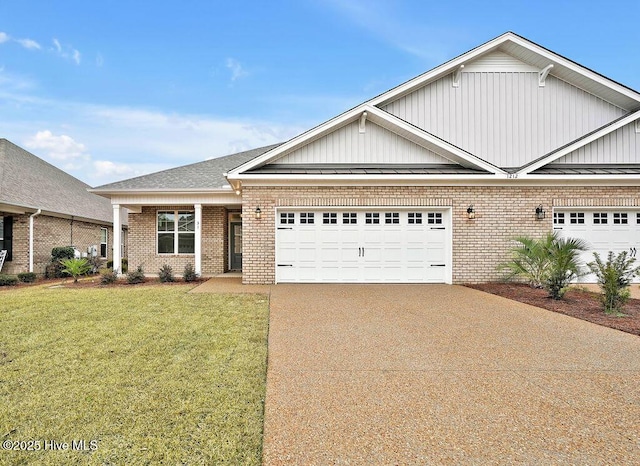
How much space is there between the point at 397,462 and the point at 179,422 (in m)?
1.66

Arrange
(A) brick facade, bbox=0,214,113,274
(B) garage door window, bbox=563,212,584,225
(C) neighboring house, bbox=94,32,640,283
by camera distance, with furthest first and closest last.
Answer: (A) brick facade, bbox=0,214,113,274
(B) garage door window, bbox=563,212,584,225
(C) neighboring house, bbox=94,32,640,283

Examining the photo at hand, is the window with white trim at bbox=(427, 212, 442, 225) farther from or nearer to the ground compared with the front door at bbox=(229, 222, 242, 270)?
farther from the ground

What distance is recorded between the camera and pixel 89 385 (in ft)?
11.1

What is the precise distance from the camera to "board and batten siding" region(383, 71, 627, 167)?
11883 millimetres

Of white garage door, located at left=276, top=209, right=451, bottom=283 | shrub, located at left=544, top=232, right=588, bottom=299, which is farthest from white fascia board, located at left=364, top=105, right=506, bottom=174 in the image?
shrub, located at left=544, top=232, right=588, bottom=299

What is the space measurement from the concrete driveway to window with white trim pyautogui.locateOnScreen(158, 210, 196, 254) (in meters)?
8.95

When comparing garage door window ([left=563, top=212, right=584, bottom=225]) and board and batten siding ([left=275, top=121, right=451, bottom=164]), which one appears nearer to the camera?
garage door window ([left=563, top=212, right=584, bottom=225])

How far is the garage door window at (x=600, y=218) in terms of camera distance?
34.7 ft

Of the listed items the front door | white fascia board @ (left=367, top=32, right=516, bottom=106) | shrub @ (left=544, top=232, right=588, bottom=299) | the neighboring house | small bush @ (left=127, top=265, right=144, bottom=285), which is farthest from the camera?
the front door

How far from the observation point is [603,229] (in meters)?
10.6

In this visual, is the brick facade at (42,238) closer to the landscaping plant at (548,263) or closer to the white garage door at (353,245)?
the white garage door at (353,245)

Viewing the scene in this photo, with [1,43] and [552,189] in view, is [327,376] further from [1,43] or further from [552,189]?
[1,43]

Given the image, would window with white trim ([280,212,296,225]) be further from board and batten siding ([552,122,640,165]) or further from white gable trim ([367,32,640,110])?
board and batten siding ([552,122,640,165])

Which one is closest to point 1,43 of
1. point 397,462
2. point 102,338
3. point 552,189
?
point 102,338
